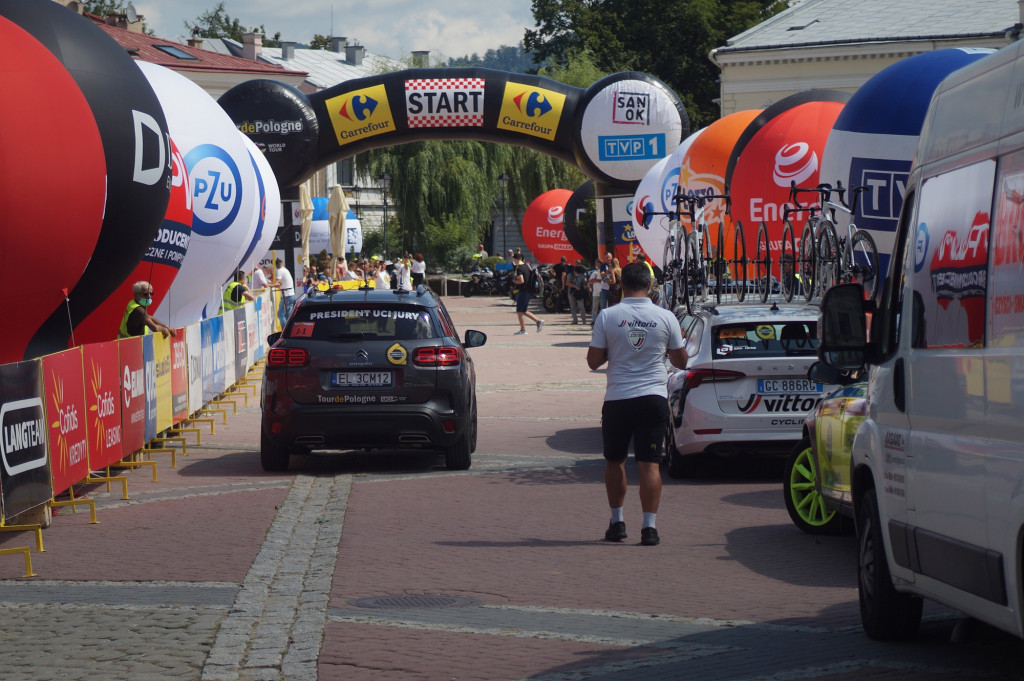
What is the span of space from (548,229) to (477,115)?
A: 22.6m

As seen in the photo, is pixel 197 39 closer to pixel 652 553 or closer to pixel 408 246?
pixel 408 246

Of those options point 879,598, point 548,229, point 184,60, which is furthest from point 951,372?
point 184,60

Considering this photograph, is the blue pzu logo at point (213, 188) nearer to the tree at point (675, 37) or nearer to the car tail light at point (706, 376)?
the car tail light at point (706, 376)

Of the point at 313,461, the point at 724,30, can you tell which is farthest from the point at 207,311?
the point at 724,30

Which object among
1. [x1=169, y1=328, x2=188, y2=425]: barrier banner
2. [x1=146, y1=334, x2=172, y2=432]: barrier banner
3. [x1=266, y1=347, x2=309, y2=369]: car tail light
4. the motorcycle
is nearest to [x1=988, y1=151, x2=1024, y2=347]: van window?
[x1=266, y1=347, x2=309, y2=369]: car tail light

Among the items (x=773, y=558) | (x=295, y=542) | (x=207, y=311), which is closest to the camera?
(x=773, y=558)

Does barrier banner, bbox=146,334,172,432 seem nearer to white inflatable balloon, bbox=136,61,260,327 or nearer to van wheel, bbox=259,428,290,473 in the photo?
van wheel, bbox=259,428,290,473

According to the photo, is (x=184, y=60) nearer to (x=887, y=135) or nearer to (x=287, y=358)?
(x=887, y=135)

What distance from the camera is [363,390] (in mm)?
12297

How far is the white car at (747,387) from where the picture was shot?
11398mm

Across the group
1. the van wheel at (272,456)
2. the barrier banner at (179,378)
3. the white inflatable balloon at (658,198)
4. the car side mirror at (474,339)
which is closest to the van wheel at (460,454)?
the car side mirror at (474,339)

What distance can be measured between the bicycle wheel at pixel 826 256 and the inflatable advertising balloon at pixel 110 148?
6528 millimetres

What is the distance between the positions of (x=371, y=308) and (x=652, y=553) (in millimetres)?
4694

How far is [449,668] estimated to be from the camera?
6133 mm
